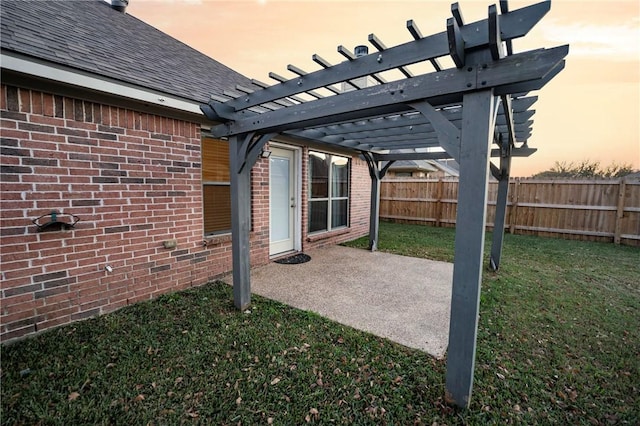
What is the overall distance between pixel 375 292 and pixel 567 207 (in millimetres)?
8341

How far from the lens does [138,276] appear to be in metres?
3.56

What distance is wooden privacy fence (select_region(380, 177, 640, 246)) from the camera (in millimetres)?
7715

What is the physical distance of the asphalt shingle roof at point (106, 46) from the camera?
9.25 feet

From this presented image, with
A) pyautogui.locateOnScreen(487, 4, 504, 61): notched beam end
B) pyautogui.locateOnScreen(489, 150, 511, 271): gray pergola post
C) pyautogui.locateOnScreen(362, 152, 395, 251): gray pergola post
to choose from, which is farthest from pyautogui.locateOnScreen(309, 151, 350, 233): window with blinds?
pyautogui.locateOnScreen(487, 4, 504, 61): notched beam end

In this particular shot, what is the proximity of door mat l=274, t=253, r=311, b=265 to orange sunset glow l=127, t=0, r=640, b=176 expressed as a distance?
11.7 feet

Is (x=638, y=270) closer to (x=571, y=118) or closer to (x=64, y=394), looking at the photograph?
(x=571, y=118)

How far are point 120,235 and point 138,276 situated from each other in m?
0.60

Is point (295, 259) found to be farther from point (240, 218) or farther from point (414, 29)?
point (414, 29)

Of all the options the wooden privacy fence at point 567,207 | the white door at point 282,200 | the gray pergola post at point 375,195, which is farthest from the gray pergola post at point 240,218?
the wooden privacy fence at point 567,207

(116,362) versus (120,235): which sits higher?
(120,235)

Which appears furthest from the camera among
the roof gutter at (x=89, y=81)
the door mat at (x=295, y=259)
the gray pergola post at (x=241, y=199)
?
the door mat at (x=295, y=259)

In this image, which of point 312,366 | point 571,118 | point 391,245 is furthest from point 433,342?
point 571,118

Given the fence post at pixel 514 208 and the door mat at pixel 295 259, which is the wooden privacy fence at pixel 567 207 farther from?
the door mat at pixel 295 259

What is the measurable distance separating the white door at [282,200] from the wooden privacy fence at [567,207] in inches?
286
